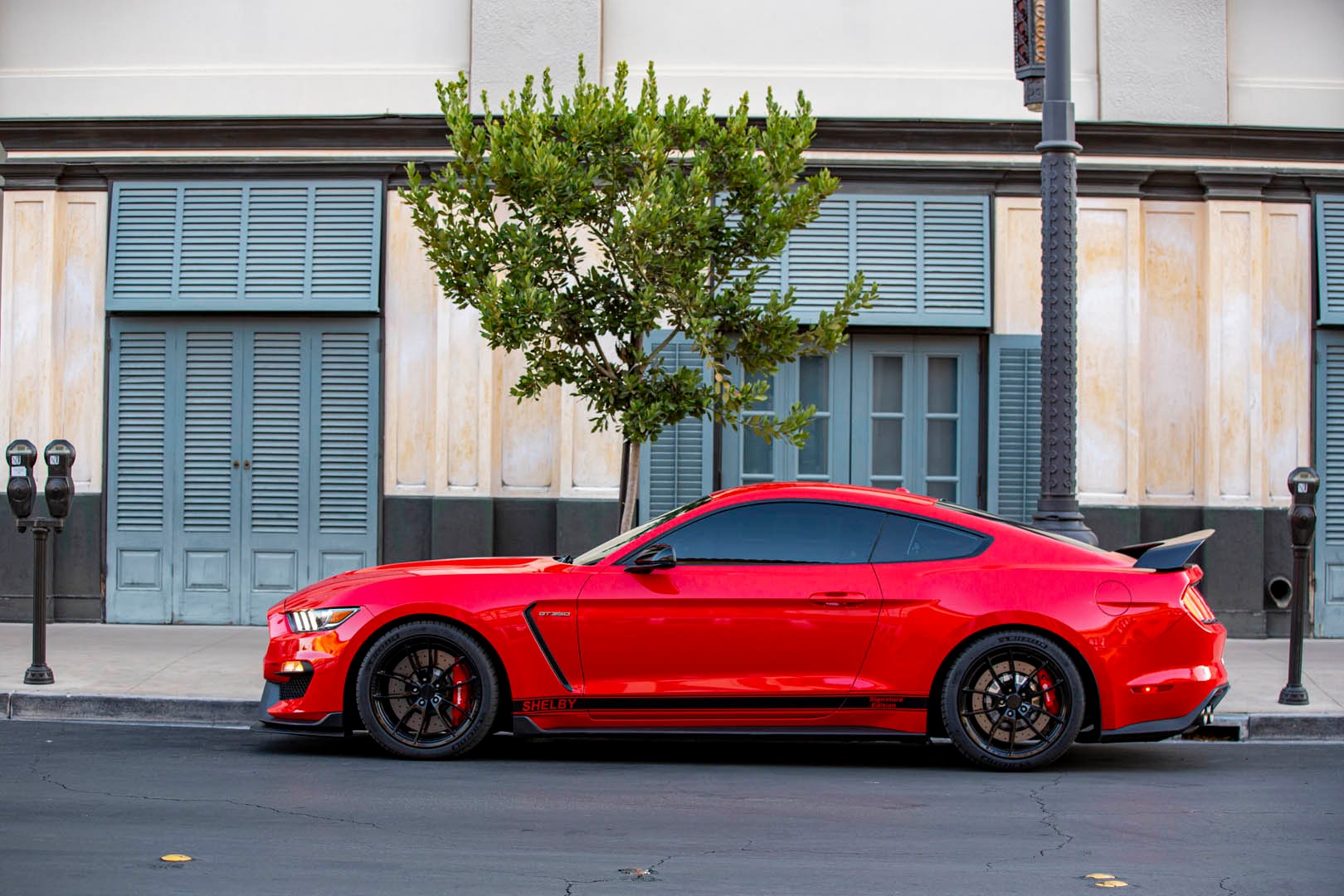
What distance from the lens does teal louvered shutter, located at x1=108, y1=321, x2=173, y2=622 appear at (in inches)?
500

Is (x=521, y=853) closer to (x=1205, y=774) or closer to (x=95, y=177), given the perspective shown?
(x=1205, y=774)

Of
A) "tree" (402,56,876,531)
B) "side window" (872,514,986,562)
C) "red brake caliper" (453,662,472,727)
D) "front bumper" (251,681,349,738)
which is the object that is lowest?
"front bumper" (251,681,349,738)

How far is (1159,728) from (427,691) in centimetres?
358

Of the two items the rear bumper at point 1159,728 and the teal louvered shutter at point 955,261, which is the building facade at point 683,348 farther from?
the rear bumper at point 1159,728

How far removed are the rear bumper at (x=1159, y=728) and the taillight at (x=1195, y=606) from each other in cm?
34

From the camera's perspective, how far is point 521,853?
547 centimetres

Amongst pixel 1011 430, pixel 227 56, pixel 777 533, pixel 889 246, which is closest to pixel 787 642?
pixel 777 533

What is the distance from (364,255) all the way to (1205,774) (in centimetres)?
821

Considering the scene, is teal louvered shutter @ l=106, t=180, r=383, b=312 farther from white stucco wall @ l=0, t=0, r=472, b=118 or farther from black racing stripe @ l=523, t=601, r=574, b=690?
black racing stripe @ l=523, t=601, r=574, b=690

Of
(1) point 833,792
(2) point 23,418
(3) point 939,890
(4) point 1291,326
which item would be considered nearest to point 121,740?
(1) point 833,792

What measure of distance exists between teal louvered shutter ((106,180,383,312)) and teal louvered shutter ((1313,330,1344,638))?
8.21 meters

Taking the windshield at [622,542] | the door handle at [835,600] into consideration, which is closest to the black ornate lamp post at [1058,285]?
the door handle at [835,600]

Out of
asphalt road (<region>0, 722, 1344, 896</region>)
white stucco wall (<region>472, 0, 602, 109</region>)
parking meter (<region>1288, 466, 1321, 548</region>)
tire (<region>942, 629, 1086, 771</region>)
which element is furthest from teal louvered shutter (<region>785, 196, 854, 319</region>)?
tire (<region>942, 629, 1086, 771</region>)

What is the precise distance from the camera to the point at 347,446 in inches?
498
